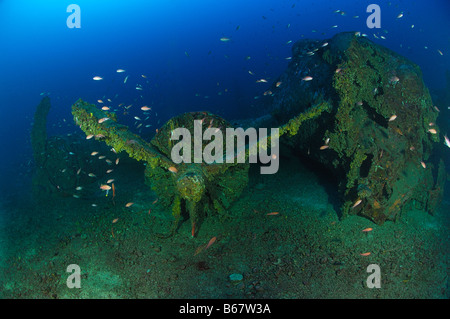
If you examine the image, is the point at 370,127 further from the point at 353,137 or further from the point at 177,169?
the point at 177,169

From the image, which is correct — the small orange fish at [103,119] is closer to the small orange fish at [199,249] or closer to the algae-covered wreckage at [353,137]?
the algae-covered wreckage at [353,137]

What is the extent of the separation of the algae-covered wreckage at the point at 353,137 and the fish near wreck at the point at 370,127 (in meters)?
0.03

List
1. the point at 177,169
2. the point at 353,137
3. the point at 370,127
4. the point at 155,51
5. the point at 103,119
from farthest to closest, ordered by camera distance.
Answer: the point at 155,51 < the point at 370,127 < the point at 353,137 < the point at 177,169 < the point at 103,119

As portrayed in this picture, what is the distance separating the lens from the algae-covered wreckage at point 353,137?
580 cm

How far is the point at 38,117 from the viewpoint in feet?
33.4

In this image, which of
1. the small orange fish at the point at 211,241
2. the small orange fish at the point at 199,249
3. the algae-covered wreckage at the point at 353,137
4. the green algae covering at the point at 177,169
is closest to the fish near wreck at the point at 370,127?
the algae-covered wreckage at the point at 353,137

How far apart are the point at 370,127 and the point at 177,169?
5718mm

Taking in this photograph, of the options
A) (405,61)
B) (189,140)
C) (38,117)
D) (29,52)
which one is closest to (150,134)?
(38,117)

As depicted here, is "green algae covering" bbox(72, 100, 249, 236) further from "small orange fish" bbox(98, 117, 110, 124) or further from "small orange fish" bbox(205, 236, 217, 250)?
"small orange fish" bbox(205, 236, 217, 250)

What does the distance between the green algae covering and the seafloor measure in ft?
2.54

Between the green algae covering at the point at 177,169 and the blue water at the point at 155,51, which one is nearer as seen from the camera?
the green algae covering at the point at 177,169

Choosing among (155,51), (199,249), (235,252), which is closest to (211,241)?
(199,249)

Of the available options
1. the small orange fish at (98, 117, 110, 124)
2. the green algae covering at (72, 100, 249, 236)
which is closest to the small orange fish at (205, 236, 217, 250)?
the green algae covering at (72, 100, 249, 236)

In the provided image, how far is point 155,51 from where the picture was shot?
112 m
